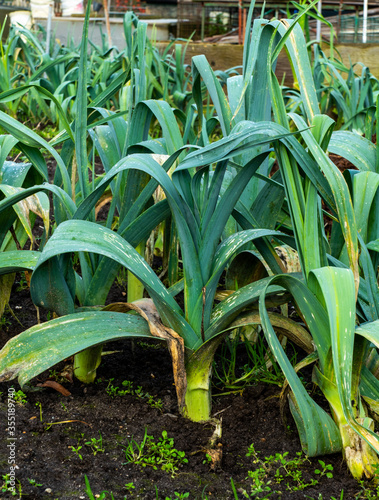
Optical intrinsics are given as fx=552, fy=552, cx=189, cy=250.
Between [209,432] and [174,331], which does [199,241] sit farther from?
[209,432]

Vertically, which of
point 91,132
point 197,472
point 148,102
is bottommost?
point 197,472

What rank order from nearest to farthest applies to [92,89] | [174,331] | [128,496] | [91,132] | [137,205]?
[128,496] → [174,331] → [137,205] → [91,132] → [92,89]

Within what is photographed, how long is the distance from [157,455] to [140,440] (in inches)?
2.1

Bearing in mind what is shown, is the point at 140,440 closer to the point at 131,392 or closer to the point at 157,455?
the point at 157,455

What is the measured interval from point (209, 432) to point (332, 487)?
10.6 inches

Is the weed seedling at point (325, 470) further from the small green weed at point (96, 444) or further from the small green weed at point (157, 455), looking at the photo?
the small green weed at point (96, 444)

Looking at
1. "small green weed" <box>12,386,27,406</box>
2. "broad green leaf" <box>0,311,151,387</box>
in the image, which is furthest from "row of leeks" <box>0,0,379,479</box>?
"small green weed" <box>12,386,27,406</box>

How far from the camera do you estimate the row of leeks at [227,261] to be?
1.00 metres

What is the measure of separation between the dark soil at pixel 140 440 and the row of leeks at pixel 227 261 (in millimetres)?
59

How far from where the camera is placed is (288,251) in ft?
4.34

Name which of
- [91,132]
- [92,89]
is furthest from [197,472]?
[92,89]

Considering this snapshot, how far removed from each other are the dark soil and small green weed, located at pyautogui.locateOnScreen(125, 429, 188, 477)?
0.5 inches

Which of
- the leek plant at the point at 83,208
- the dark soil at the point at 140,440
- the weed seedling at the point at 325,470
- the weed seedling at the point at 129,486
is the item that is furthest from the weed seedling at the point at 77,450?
the weed seedling at the point at 325,470

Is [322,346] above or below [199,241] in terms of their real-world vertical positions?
below
